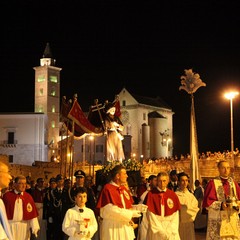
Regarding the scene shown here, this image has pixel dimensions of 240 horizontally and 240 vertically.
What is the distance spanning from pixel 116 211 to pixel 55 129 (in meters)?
73.6

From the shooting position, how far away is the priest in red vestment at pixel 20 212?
10.9 meters

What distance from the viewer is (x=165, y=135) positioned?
306 ft

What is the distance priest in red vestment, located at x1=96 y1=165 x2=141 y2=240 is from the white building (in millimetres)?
58363

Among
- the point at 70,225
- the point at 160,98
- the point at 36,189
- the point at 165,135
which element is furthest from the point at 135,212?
the point at 160,98

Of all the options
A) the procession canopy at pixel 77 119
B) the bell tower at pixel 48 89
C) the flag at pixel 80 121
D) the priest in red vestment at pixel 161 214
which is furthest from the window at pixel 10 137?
the priest in red vestment at pixel 161 214

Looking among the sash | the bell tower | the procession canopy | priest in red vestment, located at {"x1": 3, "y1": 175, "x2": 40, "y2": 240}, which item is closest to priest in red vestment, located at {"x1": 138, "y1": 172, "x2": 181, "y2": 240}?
the sash

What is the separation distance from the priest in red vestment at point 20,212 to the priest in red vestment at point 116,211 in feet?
7.21

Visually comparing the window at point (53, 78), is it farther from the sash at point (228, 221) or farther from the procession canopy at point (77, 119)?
the sash at point (228, 221)

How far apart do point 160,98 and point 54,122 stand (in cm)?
3020

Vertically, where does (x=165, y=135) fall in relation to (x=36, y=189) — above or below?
above

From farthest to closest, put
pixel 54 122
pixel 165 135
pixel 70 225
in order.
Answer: pixel 165 135, pixel 54 122, pixel 70 225

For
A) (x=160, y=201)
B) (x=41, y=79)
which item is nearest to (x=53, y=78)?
(x=41, y=79)

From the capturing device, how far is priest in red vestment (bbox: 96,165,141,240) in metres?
9.15

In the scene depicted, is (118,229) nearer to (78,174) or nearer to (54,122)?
(78,174)
